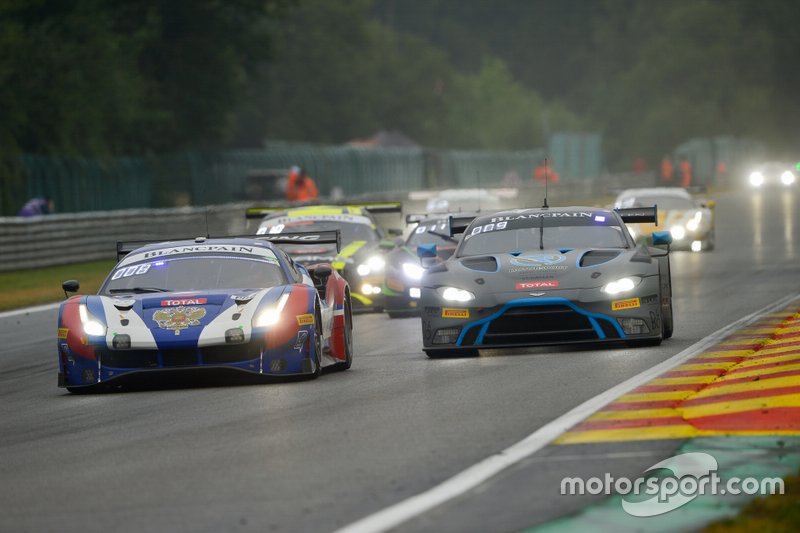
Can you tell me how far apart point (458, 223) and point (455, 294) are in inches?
184

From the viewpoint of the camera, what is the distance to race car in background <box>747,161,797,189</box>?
270ft

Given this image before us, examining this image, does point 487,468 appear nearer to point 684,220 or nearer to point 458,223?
point 458,223

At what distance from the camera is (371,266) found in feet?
66.9

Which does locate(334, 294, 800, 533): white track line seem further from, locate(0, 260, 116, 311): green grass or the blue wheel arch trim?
locate(0, 260, 116, 311): green grass

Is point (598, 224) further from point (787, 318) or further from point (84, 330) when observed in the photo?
point (84, 330)

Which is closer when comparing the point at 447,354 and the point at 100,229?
the point at 447,354

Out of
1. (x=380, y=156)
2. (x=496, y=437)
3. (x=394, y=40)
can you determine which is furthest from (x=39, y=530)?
(x=394, y=40)

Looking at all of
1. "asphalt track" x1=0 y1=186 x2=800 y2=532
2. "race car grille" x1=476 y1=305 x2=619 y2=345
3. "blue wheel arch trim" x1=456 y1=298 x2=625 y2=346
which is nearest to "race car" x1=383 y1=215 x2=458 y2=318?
"asphalt track" x1=0 y1=186 x2=800 y2=532

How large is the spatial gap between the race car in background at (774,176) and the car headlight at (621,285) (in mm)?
70720

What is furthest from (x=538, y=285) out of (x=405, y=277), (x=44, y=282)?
(x=44, y=282)

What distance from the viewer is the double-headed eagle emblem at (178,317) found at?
11.8 metres

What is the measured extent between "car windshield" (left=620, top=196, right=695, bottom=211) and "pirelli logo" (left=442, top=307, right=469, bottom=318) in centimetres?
Answer: 1771

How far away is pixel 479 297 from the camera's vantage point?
1320 cm

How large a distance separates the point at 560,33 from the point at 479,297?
159 metres
